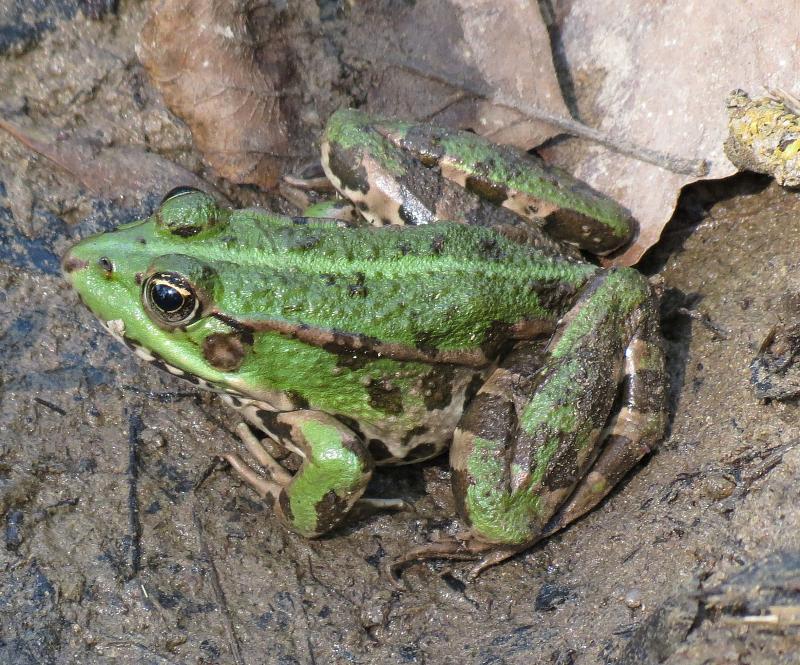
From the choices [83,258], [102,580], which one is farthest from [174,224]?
[102,580]

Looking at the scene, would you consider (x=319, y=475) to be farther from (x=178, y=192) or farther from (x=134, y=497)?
(x=178, y=192)

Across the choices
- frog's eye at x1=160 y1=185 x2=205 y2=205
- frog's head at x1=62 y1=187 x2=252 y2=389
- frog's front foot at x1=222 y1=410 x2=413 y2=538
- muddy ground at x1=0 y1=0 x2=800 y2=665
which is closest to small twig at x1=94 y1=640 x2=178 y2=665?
muddy ground at x1=0 y1=0 x2=800 y2=665

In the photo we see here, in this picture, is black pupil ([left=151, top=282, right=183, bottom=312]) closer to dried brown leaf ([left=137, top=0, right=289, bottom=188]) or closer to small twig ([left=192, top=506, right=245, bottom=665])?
small twig ([left=192, top=506, right=245, bottom=665])

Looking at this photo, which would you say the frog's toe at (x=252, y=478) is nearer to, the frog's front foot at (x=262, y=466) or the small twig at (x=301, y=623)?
the frog's front foot at (x=262, y=466)

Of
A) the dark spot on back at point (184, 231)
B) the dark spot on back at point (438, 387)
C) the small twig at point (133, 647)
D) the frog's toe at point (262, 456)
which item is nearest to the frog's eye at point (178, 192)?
the dark spot on back at point (184, 231)

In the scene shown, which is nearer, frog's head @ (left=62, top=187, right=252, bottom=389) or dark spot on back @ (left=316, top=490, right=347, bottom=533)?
frog's head @ (left=62, top=187, right=252, bottom=389)

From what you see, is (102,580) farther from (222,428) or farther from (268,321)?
(268,321)
